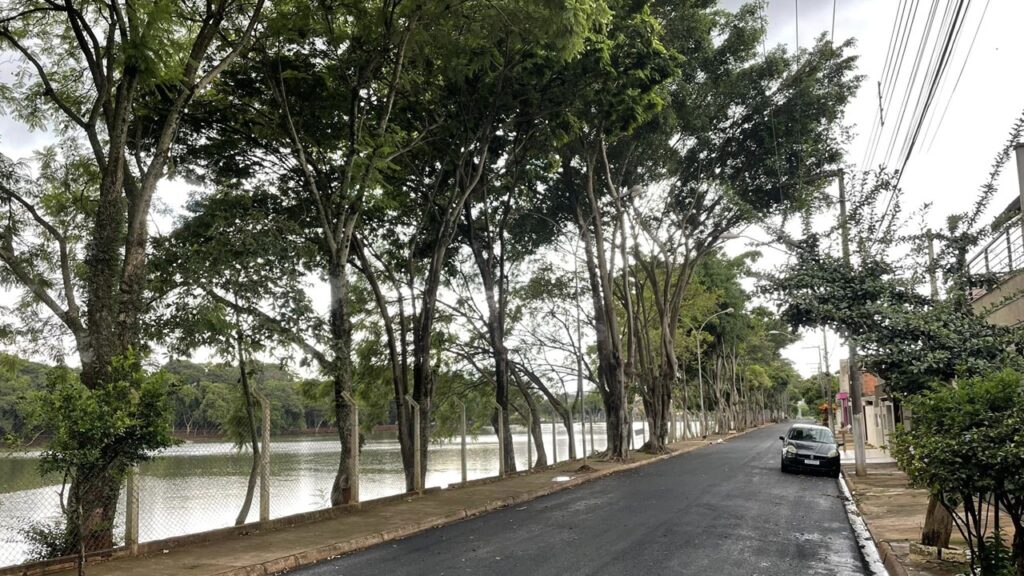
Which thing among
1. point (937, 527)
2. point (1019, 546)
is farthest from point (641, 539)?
point (1019, 546)

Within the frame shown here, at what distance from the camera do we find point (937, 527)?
27.0 ft

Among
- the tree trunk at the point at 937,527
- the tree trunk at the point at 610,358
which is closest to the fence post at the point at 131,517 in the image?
the tree trunk at the point at 937,527

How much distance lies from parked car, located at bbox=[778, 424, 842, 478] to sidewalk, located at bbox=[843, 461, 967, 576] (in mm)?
585

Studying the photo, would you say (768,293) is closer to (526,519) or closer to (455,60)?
(526,519)

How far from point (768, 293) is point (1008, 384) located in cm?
391

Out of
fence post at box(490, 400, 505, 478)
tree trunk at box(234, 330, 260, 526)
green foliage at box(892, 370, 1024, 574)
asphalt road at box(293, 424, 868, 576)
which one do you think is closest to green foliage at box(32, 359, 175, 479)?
asphalt road at box(293, 424, 868, 576)

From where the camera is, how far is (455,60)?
45.9ft

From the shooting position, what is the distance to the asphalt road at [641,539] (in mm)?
7961

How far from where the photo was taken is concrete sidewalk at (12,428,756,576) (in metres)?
7.96

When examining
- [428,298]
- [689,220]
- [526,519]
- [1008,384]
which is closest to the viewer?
[1008,384]

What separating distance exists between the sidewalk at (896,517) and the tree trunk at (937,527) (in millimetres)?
324

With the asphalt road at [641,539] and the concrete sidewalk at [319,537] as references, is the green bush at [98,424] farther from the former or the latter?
the asphalt road at [641,539]

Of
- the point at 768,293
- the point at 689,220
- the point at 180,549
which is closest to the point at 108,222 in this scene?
the point at 180,549

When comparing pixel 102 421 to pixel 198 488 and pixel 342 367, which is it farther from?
pixel 198 488
